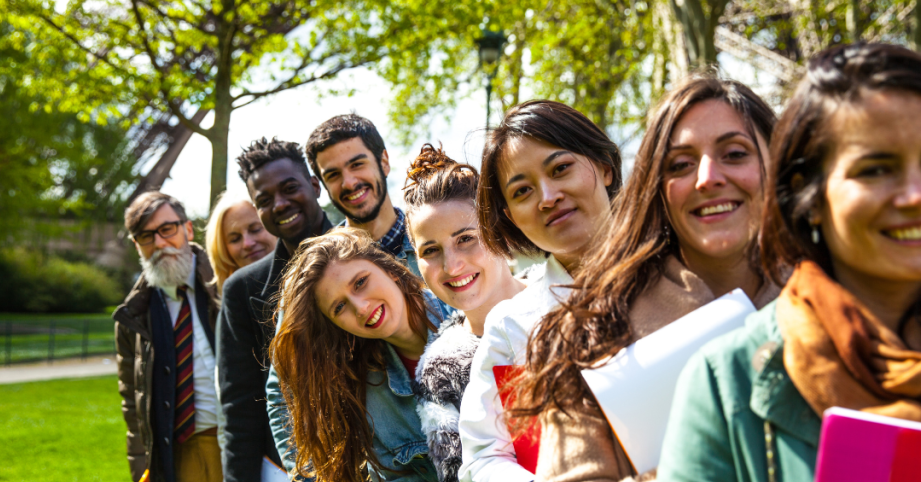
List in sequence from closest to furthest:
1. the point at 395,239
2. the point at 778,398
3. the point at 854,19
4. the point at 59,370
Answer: the point at 778,398, the point at 395,239, the point at 854,19, the point at 59,370

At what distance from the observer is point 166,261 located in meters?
4.53

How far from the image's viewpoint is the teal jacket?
114cm

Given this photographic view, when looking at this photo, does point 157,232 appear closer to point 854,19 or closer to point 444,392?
point 444,392

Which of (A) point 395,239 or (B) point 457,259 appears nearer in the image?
(B) point 457,259

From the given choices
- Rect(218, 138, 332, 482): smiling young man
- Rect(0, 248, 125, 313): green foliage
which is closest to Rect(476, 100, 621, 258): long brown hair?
Rect(218, 138, 332, 482): smiling young man

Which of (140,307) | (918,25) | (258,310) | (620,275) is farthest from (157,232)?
(918,25)

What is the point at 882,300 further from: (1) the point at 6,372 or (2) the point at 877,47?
(1) the point at 6,372

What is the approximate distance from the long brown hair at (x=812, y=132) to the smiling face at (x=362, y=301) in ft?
5.67

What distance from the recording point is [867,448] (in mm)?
1030

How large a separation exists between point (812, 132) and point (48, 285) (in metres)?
29.5

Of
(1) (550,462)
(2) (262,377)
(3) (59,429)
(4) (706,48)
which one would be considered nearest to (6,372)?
(3) (59,429)

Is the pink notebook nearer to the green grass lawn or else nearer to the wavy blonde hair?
the wavy blonde hair

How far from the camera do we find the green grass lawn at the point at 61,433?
7.13 metres

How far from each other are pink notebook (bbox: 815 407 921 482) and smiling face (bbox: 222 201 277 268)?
148 inches
